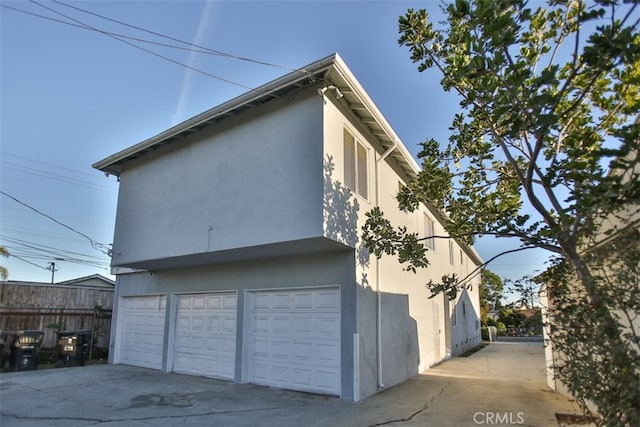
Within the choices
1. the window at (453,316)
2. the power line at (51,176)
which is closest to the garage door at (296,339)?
the window at (453,316)

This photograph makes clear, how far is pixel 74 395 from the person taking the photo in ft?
26.0

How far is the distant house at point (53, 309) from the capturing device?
12.6 m

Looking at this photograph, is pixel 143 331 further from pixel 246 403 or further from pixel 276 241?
pixel 276 241

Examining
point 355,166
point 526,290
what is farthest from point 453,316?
point 526,290

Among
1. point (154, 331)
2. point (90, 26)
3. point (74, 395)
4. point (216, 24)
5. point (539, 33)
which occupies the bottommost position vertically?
point (74, 395)

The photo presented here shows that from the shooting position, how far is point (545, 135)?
12.1 feet

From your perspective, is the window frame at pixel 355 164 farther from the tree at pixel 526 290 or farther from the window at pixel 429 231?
the window at pixel 429 231

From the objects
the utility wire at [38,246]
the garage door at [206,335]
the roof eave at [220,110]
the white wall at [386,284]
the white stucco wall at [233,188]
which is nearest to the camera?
the roof eave at [220,110]

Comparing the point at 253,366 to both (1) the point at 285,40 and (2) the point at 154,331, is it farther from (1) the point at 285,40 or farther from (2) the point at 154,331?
(1) the point at 285,40

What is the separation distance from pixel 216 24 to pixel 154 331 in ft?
29.2

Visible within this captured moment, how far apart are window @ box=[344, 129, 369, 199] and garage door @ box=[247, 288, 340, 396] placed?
2398 mm

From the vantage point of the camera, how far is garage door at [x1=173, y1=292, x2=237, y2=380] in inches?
386

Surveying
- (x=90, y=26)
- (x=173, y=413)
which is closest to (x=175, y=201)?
(x=90, y=26)

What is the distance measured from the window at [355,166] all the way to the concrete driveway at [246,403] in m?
4.44
